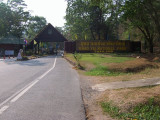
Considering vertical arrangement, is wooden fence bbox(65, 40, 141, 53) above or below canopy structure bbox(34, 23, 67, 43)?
below

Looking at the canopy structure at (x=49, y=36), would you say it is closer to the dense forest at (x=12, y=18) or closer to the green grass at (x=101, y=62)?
the dense forest at (x=12, y=18)

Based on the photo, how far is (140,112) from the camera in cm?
527

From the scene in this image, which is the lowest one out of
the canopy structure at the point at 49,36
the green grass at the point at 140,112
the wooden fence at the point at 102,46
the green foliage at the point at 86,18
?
the green grass at the point at 140,112

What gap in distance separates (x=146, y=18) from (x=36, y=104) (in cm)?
2424

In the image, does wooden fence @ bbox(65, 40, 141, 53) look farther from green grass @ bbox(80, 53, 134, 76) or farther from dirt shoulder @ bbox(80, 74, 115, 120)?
dirt shoulder @ bbox(80, 74, 115, 120)

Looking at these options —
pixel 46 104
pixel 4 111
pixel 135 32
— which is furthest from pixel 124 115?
pixel 135 32

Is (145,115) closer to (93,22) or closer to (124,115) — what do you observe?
(124,115)

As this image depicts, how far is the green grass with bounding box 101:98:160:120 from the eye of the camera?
4977mm

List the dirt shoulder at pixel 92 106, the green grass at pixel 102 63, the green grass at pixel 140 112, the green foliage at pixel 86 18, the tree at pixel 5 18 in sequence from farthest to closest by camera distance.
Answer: the tree at pixel 5 18 < the green foliage at pixel 86 18 < the green grass at pixel 102 63 < the dirt shoulder at pixel 92 106 < the green grass at pixel 140 112

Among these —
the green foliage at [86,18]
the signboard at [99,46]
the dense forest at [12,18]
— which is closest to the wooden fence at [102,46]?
the signboard at [99,46]

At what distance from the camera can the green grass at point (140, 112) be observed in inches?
196

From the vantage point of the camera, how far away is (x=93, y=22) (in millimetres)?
49531

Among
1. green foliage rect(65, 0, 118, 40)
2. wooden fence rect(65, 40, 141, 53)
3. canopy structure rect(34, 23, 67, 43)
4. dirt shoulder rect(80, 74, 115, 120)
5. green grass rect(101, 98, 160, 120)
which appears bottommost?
dirt shoulder rect(80, 74, 115, 120)

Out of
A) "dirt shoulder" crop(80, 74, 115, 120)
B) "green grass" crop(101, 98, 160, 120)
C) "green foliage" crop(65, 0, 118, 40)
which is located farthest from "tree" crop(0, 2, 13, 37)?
"green grass" crop(101, 98, 160, 120)
